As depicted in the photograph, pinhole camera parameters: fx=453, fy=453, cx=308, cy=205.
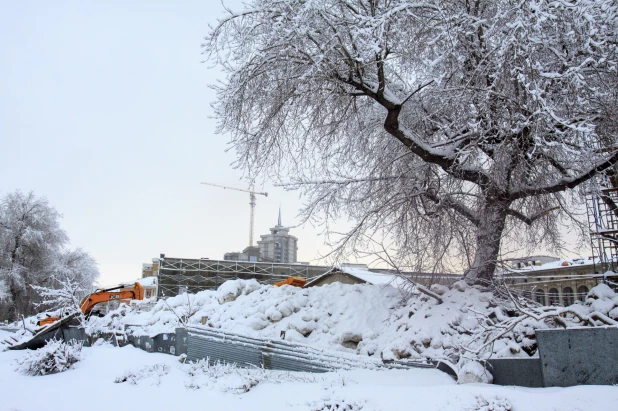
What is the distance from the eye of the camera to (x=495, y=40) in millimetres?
7332

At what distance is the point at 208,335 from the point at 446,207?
570 cm

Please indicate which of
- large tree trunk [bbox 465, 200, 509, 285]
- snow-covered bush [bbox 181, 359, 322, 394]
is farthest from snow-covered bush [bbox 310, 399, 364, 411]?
large tree trunk [bbox 465, 200, 509, 285]

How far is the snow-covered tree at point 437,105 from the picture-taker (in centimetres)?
661

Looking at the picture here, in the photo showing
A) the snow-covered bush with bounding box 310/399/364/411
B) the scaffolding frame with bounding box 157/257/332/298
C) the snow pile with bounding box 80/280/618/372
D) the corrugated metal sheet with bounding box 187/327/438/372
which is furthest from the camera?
the scaffolding frame with bounding box 157/257/332/298

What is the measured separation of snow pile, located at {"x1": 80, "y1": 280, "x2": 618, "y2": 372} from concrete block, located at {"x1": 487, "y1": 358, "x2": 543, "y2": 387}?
0.22m

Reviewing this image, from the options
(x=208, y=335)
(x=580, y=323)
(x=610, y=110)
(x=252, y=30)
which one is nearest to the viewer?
(x=580, y=323)

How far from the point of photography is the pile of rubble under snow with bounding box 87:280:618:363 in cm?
603

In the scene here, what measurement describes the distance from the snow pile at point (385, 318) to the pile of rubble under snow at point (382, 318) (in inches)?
0.5

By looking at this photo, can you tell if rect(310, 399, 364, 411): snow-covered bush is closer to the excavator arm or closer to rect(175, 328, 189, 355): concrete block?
rect(175, 328, 189, 355): concrete block

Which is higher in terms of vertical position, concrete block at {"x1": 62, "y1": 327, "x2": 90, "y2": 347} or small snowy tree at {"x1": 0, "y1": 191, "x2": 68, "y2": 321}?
small snowy tree at {"x1": 0, "y1": 191, "x2": 68, "y2": 321}

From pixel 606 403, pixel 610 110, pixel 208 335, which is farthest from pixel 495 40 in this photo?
pixel 208 335

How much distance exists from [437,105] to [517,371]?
6033 mm

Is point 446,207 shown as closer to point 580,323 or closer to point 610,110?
point 610,110

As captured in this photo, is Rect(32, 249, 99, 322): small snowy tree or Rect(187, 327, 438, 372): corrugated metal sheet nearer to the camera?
Rect(187, 327, 438, 372): corrugated metal sheet
